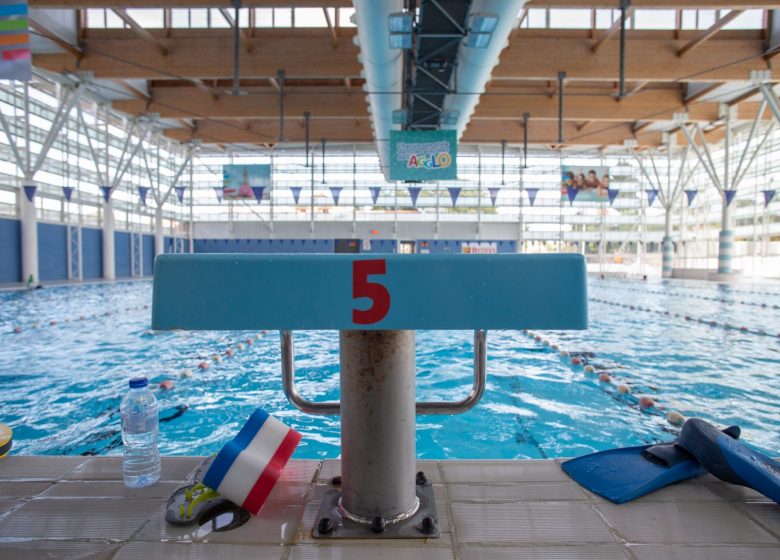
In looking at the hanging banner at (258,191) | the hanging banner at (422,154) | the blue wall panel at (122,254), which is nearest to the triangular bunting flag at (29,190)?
the hanging banner at (258,191)

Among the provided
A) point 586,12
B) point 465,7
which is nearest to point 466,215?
point 586,12

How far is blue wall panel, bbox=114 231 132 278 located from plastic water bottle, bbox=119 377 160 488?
2198 cm

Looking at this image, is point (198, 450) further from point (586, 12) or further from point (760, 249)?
point (760, 249)

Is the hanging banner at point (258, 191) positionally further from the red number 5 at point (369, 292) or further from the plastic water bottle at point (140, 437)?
the red number 5 at point (369, 292)

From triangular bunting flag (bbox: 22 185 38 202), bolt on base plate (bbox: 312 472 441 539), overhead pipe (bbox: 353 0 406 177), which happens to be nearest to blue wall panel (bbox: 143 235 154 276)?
triangular bunting flag (bbox: 22 185 38 202)

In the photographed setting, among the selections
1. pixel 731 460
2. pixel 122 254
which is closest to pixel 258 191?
pixel 122 254

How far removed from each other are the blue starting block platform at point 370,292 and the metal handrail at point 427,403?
526 mm

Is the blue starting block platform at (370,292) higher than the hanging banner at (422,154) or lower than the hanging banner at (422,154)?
lower

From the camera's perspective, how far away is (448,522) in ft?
4.78

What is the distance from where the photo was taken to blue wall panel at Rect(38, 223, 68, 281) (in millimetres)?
17062

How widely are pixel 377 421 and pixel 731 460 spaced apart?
4.09ft

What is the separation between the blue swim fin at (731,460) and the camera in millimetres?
1585

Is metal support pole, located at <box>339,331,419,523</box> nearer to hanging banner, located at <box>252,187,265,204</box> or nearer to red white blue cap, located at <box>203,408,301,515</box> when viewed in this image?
red white blue cap, located at <box>203,408,301,515</box>

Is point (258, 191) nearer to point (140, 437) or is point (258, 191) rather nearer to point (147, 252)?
point (147, 252)
